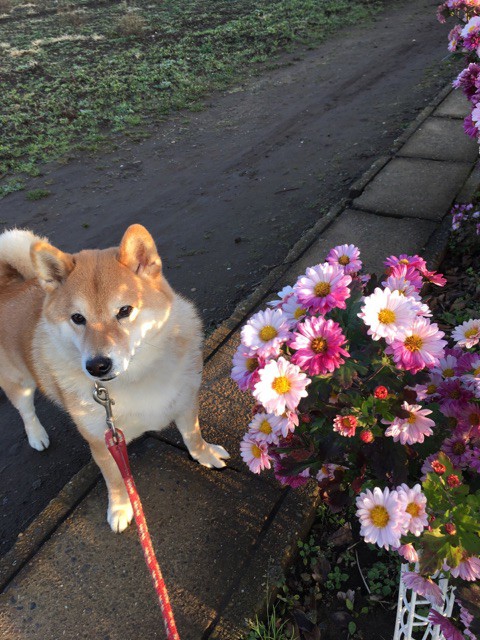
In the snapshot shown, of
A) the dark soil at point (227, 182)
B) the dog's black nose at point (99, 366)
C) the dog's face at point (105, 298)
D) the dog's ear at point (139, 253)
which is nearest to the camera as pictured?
the dog's black nose at point (99, 366)

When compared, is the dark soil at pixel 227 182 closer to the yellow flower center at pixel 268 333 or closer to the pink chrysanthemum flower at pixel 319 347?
the yellow flower center at pixel 268 333

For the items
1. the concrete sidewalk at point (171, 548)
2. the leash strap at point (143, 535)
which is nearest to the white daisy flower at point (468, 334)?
the concrete sidewalk at point (171, 548)

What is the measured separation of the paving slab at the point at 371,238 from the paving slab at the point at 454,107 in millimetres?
2486

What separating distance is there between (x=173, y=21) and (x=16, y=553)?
1452 centimetres

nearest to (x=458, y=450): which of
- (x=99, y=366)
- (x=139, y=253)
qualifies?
(x=99, y=366)

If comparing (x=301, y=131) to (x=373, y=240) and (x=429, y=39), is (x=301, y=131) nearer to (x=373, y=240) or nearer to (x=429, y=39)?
(x=373, y=240)

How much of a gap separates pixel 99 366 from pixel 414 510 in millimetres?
1349

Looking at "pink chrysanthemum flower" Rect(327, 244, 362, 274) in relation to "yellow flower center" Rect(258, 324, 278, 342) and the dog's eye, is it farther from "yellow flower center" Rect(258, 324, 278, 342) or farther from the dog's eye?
the dog's eye

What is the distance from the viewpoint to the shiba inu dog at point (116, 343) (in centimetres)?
222

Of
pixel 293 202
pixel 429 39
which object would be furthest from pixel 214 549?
pixel 429 39

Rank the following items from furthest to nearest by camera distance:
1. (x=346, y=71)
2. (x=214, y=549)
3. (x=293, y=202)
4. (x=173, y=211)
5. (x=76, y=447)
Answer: (x=346, y=71)
(x=173, y=211)
(x=293, y=202)
(x=76, y=447)
(x=214, y=549)

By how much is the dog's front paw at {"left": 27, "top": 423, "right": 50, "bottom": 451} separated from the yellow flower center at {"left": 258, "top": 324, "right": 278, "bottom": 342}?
2442 millimetres

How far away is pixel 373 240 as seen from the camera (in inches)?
157

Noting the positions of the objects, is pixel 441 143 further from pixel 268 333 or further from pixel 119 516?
pixel 119 516
